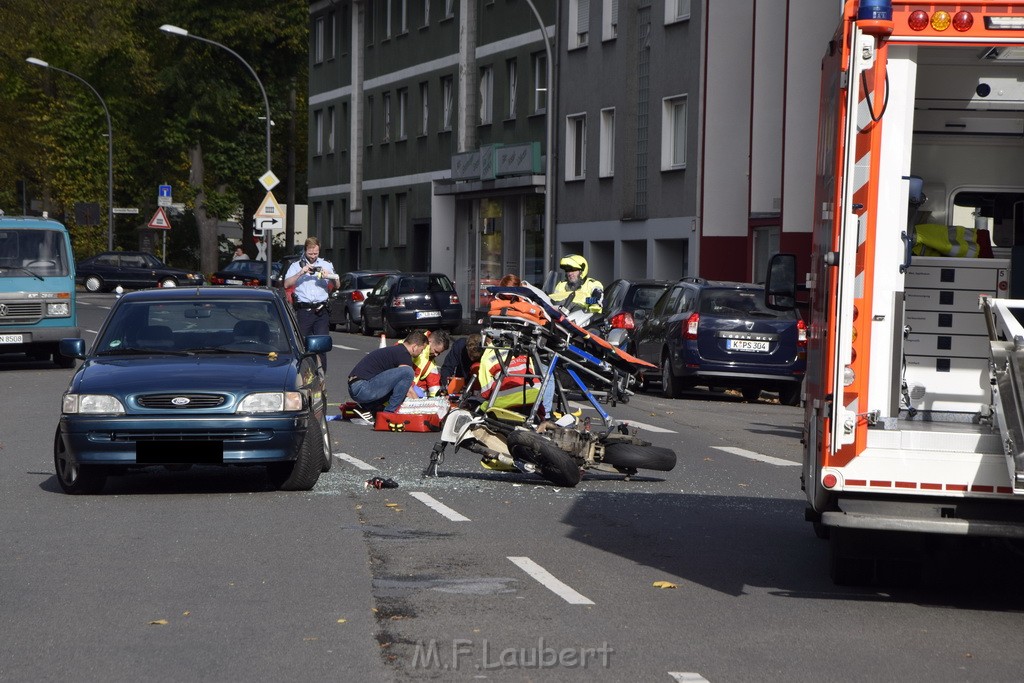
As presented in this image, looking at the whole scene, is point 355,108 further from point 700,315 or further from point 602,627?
point 602,627

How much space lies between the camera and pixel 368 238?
195ft

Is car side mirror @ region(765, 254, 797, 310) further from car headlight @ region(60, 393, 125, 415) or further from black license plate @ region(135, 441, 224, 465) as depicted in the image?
car headlight @ region(60, 393, 125, 415)

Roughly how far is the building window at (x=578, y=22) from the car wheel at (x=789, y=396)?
20.0 meters

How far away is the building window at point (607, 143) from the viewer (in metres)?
40.5

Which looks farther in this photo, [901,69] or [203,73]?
[203,73]

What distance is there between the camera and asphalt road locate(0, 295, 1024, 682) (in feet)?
21.8

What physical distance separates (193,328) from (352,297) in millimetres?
29479

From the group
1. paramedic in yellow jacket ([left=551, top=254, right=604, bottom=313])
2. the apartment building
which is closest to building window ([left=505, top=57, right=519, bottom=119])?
the apartment building

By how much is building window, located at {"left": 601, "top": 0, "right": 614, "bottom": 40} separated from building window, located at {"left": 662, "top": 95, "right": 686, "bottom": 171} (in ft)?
11.3

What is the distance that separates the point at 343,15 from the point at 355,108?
12.7ft

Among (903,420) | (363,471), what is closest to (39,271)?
(363,471)

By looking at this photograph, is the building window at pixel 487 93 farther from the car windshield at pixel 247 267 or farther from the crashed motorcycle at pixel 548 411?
the crashed motorcycle at pixel 548 411

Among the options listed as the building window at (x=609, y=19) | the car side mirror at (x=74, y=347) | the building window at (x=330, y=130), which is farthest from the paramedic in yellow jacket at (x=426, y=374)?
the building window at (x=330, y=130)

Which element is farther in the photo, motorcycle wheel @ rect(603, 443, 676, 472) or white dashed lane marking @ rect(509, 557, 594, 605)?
motorcycle wheel @ rect(603, 443, 676, 472)
